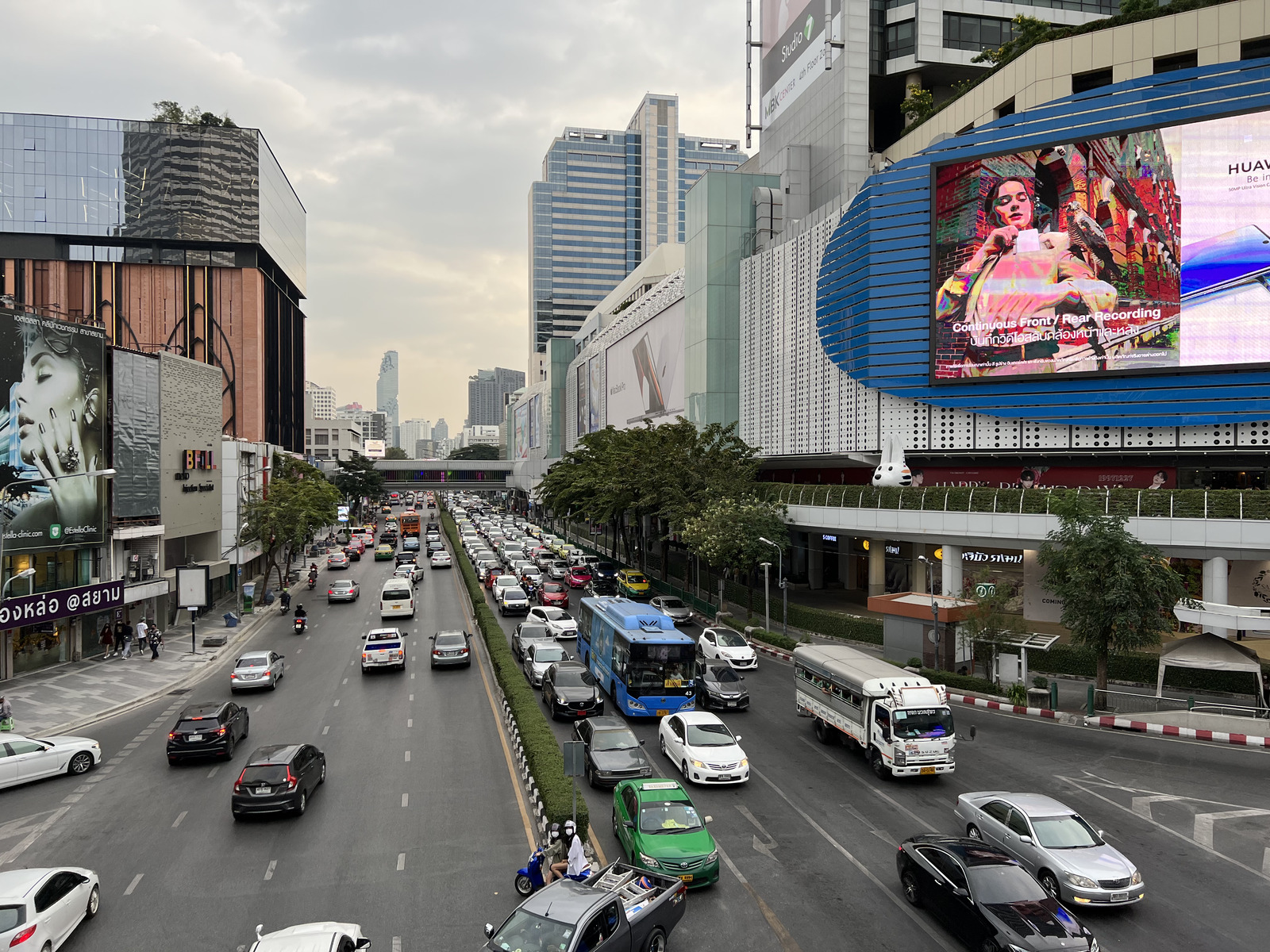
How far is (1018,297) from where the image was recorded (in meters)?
45.9

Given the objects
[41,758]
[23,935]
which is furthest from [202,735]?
[23,935]

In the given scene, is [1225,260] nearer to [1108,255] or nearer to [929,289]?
[1108,255]

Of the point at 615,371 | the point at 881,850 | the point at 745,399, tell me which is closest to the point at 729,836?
the point at 881,850

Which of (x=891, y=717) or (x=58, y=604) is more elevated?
(x=58, y=604)

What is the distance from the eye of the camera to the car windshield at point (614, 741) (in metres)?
21.2

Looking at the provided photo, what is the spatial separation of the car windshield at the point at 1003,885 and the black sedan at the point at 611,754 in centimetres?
845

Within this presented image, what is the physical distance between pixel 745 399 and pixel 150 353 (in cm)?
4190

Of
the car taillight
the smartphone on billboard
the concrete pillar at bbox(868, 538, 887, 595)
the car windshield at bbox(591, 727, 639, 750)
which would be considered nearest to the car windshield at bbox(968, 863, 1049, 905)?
the car windshield at bbox(591, 727, 639, 750)

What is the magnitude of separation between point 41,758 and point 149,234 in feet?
267

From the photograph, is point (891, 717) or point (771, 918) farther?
point (891, 717)

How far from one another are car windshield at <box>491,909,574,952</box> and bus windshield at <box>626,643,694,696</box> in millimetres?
14909

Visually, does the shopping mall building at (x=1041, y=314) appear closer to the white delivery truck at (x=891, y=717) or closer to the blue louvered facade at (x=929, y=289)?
the blue louvered facade at (x=929, y=289)

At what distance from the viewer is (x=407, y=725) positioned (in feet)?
88.1

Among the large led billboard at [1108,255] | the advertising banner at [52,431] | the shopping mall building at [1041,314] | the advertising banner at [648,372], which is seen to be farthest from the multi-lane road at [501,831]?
the advertising banner at [648,372]
